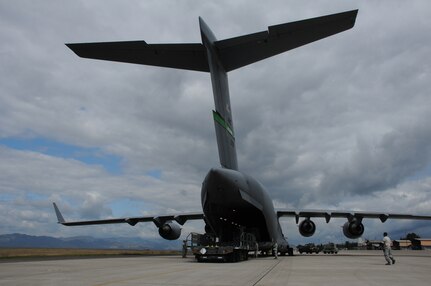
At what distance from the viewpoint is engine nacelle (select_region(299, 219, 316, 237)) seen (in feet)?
107

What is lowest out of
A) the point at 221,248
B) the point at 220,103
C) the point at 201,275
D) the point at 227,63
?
the point at 201,275

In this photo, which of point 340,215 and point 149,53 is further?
point 340,215

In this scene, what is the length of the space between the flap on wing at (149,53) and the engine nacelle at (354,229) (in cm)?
1912

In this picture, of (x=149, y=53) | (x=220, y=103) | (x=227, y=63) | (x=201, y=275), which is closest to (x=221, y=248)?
(x=220, y=103)

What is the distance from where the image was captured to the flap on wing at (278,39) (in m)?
12.8

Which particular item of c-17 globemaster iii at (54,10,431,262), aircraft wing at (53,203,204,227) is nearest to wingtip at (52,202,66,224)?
aircraft wing at (53,203,204,227)

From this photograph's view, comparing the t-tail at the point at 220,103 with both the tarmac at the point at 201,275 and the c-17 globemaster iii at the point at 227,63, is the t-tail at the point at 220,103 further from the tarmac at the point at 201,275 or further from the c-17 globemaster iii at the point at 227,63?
the tarmac at the point at 201,275

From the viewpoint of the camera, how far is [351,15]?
480 inches

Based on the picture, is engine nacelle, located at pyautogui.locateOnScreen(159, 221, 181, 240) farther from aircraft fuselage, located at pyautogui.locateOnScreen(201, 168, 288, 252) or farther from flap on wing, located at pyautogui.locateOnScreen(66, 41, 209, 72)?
flap on wing, located at pyautogui.locateOnScreen(66, 41, 209, 72)

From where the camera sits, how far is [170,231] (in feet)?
97.6

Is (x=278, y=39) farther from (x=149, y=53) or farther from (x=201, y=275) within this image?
(x=201, y=275)

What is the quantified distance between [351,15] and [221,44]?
6319 millimetres

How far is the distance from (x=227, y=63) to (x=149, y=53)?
4.07 meters

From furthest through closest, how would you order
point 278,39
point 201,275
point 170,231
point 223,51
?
point 170,231, point 223,51, point 278,39, point 201,275
